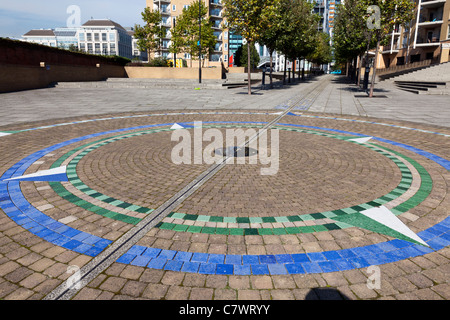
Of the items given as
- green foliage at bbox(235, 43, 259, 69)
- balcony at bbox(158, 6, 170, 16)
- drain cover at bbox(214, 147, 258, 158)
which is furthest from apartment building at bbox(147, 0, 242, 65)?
drain cover at bbox(214, 147, 258, 158)

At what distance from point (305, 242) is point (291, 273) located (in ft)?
2.16

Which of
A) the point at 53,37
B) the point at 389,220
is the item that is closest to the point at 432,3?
the point at 389,220

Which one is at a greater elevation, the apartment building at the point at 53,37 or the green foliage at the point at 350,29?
the apartment building at the point at 53,37

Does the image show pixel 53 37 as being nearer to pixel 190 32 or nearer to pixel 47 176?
pixel 190 32

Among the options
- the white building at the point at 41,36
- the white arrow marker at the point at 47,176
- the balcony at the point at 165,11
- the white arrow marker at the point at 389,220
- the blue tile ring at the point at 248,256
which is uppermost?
the white building at the point at 41,36

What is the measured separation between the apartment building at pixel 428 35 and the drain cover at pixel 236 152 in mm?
48131

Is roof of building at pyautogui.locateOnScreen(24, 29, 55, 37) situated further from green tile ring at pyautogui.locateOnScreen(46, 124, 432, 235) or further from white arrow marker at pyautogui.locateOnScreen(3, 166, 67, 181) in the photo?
green tile ring at pyautogui.locateOnScreen(46, 124, 432, 235)

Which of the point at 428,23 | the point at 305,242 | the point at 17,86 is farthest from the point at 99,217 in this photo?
the point at 428,23

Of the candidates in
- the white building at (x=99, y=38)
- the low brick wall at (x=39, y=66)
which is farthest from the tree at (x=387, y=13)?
the white building at (x=99, y=38)

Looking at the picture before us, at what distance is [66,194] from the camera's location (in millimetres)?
5098

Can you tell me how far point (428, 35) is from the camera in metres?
48.9

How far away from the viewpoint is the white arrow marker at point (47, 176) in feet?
19.0

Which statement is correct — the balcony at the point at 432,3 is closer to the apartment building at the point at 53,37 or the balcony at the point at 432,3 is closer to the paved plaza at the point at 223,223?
the paved plaza at the point at 223,223

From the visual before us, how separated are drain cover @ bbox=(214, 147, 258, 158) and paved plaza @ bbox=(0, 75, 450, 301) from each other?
37 cm
